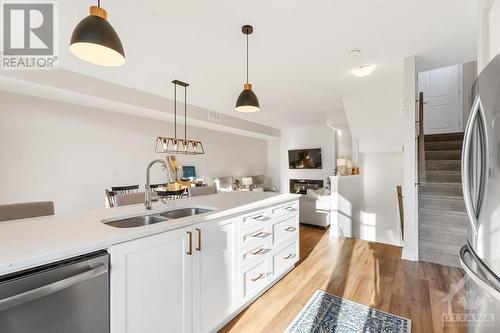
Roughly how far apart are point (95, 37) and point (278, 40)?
5.90ft

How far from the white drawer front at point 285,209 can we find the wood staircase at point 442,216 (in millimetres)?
1607

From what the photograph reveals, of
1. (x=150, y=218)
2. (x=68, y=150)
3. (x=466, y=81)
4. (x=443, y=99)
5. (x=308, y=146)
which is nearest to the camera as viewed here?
(x=150, y=218)

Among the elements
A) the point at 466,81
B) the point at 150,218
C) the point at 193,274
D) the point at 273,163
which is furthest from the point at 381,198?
the point at 150,218

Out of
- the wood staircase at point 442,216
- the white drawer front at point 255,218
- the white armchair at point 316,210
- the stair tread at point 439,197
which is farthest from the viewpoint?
the white armchair at point 316,210

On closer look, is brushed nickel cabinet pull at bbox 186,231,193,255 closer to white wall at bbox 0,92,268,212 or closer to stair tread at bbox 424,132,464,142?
white wall at bbox 0,92,268,212

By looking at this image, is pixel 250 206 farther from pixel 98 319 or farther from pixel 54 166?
pixel 54 166

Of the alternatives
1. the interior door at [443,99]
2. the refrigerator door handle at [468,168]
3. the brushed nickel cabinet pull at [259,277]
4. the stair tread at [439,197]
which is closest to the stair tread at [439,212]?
the stair tread at [439,197]

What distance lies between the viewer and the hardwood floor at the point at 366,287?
1754mm

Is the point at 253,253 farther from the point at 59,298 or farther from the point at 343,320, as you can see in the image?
the point at 59,298

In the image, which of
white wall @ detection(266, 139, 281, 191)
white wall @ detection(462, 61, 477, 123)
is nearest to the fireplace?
white wall @ detection(266, 139, 281, 191)

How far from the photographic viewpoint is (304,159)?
7484mm

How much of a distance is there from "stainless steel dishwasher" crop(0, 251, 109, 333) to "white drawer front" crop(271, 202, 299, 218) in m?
1.51

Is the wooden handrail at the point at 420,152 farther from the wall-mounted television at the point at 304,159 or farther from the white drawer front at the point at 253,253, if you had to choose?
the wall-mounted television at the point at 304,159

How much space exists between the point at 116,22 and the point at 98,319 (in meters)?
2.35
